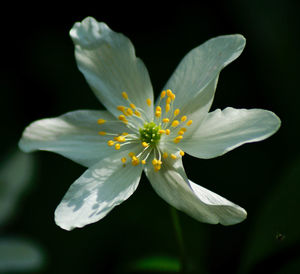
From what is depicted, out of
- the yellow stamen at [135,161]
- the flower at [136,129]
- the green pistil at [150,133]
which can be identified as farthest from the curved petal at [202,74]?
the yellow stamen at [135,161]

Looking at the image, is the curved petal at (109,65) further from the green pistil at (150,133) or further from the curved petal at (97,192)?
the curved petal at (97,192)

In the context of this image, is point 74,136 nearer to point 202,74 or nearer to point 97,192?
point 97,192

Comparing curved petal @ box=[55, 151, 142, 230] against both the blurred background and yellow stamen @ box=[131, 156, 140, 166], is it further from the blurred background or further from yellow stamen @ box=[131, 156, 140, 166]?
the blurred background

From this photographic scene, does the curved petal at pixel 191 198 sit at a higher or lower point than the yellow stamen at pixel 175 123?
lower

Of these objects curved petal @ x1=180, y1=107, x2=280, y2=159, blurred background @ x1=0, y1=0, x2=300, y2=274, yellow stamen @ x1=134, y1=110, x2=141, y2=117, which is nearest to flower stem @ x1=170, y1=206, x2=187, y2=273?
blurred background @ x1=0, y1=0, x2=300, y2=274

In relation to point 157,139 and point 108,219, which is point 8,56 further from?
point 157,139

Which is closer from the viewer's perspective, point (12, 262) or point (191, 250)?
point (191, 250)

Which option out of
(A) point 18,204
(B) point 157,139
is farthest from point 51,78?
(B) point 157,139
